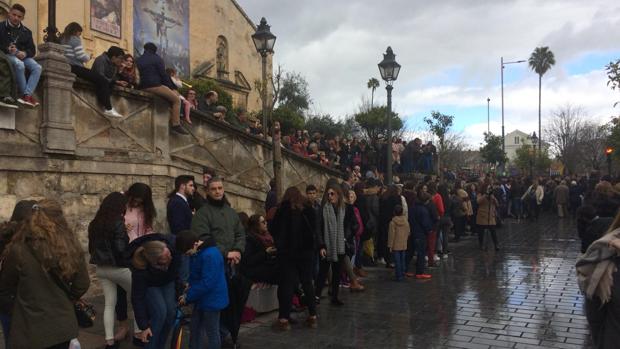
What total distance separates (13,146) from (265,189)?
653 centimetres

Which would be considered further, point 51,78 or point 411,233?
point 411,233

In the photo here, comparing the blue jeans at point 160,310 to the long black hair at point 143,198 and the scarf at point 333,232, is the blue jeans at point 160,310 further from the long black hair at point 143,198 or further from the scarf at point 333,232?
the scarf at point 333,232

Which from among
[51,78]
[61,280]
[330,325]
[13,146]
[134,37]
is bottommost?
[330,325]

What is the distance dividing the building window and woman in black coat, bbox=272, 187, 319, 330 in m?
25.1

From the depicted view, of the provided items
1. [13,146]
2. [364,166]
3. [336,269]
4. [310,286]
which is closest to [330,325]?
[310,286]

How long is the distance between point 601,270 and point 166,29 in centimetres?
2521

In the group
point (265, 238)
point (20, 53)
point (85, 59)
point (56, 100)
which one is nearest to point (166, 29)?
point (85, 59)

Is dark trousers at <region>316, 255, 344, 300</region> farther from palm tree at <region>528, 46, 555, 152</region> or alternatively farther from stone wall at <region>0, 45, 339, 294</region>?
palm tree at <region>528, 46, 555, 152</region>

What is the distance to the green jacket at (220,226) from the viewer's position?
5820mm

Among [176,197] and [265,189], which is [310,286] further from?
[265,189]

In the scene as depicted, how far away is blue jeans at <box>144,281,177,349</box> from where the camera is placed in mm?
4922

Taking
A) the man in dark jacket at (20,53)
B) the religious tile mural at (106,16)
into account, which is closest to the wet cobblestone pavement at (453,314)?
the man in dark jacket at (20,53)

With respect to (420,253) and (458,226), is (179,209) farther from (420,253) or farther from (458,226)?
(458,226)

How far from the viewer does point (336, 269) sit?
8.09 meters
